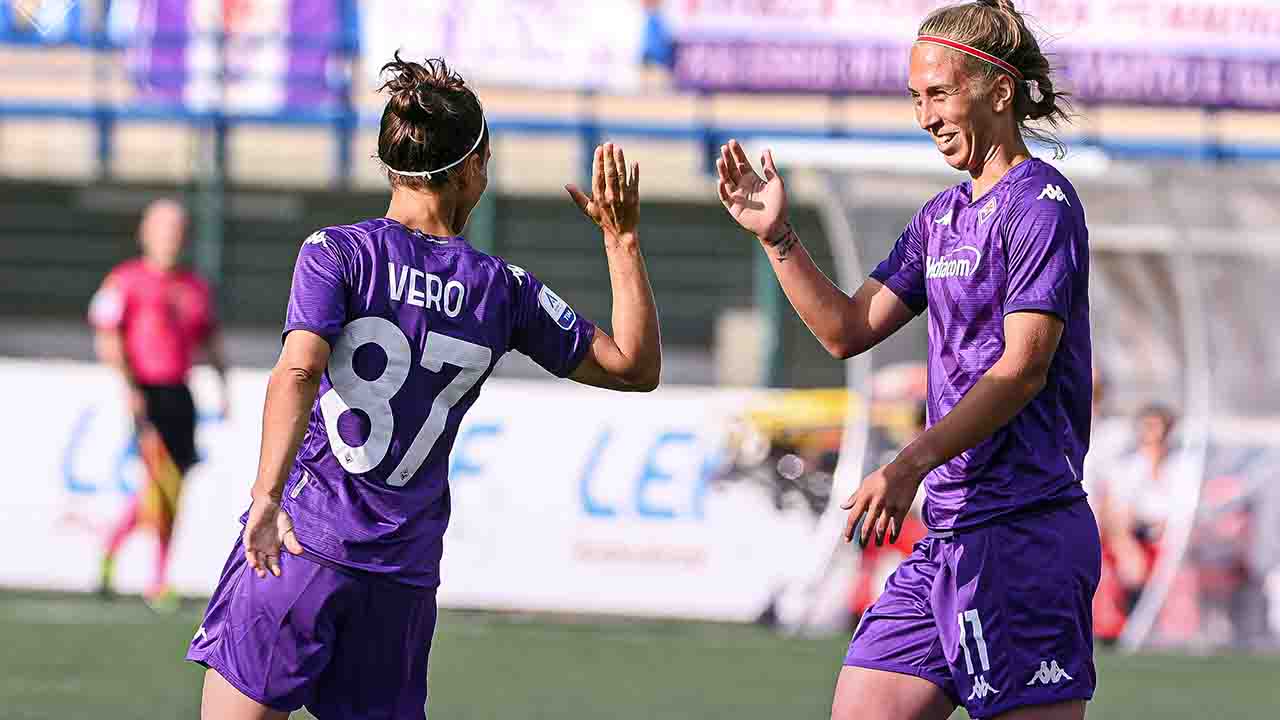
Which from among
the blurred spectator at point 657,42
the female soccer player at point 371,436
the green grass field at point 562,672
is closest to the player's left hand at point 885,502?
the female soccer player at point 371,436

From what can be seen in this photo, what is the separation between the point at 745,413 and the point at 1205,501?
7.83 feet

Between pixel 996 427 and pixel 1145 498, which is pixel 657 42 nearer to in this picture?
pixel 1145 498

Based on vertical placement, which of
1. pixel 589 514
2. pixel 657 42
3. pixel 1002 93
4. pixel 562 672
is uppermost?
pixel 657 42

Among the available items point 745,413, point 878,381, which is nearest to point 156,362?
point 745,413

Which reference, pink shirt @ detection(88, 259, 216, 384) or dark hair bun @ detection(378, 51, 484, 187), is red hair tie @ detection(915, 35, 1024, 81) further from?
pink shirt @ detection(88, 259, 216, 384)

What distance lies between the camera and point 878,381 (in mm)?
10242

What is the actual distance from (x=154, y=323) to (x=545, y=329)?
286 inches

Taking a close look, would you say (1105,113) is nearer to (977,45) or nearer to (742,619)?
(742,619)

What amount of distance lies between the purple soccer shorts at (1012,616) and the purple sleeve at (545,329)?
0.82 metres

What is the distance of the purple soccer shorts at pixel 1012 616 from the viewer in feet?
11.8

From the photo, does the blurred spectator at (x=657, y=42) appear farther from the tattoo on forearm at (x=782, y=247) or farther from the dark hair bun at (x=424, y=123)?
the dark hair bun at (x=424, y=123)

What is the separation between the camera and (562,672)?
855cm

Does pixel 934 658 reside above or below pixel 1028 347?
below

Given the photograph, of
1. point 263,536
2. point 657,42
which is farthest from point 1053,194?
point 657,42
